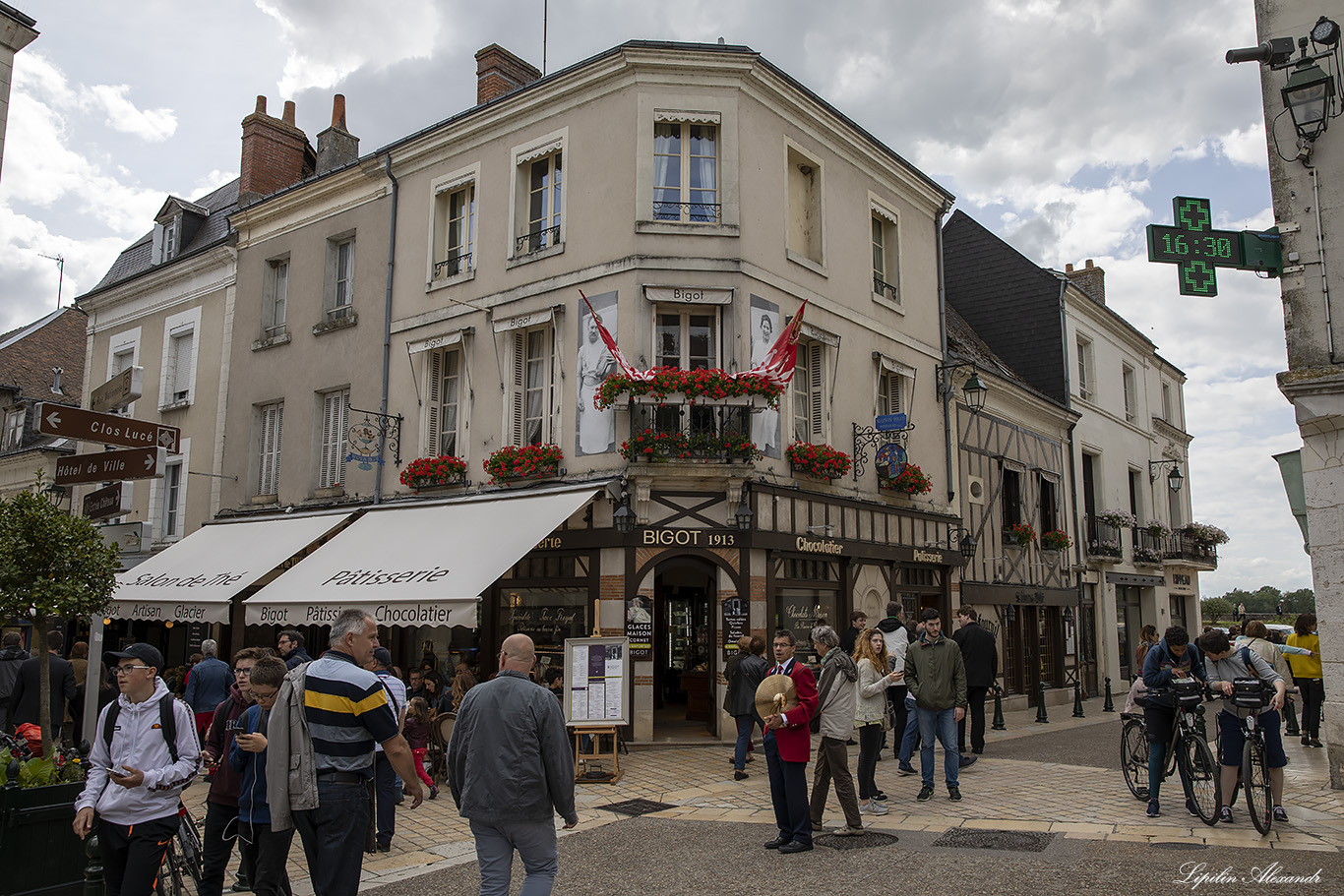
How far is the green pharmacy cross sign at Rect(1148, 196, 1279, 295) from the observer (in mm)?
8766

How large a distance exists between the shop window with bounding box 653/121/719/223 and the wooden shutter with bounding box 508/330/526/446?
8.66 ft

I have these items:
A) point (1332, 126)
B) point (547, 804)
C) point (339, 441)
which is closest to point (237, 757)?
point (547, 804)

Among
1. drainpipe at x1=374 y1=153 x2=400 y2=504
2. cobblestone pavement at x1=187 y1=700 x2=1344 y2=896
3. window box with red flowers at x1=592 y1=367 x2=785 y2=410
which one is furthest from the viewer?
drainpipe at x1=374 y1=153 x2=400 y2=504

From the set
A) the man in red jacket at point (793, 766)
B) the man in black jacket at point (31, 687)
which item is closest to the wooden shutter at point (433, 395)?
the man in black jacket at point (31, 687)

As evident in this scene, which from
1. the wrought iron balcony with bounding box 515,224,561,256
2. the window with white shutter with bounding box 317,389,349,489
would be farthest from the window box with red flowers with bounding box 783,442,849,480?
the window with white shutter with bounding box 317,389,349,489

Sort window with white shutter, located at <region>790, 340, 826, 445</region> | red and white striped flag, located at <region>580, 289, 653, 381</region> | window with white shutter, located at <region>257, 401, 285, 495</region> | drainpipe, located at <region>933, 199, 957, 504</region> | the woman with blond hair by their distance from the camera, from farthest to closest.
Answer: window with white shutter, located at <region>257, 401, 285, 495</region> < drainpipe, located at <region>933, 199, 957, 504</region> < window with white shutter, located at <region>790, 340, 826, 445</region> < red and white striped flag, located at <region>580, 289, 653, 381</region> < the woman with blond hair

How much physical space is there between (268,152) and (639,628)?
43.6 feet

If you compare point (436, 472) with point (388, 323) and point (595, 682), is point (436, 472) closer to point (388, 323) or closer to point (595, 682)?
point (388, 323)

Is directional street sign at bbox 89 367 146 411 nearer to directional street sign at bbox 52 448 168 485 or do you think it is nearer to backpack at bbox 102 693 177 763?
directional street sign at bbox 52 448 168 485

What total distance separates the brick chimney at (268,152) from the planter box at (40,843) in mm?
15676

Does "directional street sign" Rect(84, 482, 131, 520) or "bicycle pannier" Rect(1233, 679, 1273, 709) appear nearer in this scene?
"bicycle pannier" Rect(1233, 679, 1273, 709)

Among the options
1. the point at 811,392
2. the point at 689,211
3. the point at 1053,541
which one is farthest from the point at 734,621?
the point at 1053,541

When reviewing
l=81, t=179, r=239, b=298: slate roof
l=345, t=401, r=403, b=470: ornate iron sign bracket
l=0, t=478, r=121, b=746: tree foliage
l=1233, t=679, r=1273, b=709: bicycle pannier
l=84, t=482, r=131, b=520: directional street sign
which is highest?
l=81, t=179, r=239, b=298: slate roof

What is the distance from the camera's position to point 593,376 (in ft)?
40.4
